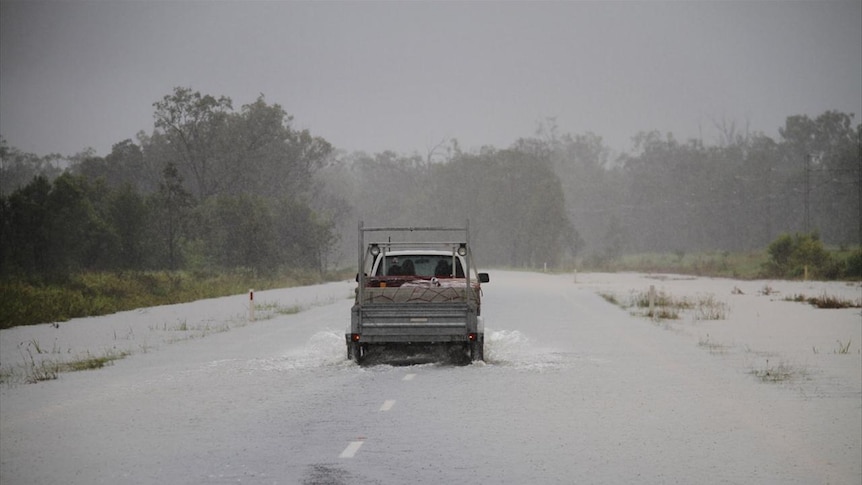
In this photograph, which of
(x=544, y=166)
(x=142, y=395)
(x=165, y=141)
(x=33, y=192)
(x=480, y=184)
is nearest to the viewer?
(x=142, y=395)

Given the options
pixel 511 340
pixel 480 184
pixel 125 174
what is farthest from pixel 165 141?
pixel 511 340

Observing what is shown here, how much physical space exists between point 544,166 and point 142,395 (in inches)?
4653

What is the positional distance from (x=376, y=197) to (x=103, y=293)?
131 m

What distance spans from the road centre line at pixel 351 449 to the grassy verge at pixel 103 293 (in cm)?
2014

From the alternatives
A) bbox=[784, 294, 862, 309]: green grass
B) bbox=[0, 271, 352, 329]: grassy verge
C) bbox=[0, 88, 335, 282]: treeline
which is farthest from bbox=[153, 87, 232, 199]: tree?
bbox=[784, 294, 862, 309]: green grass

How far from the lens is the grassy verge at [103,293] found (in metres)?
29.7

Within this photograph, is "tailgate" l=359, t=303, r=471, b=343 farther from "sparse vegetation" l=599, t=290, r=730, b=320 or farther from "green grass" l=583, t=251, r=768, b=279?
"green grass" l=583, t=251, r=768, b=279

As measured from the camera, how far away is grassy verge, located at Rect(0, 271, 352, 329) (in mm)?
29703

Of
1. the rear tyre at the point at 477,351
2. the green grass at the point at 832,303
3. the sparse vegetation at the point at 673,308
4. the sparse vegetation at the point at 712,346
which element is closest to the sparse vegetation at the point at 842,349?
the sparse vegetation at the point at 712,346

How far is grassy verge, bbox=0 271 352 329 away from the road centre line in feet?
66.1

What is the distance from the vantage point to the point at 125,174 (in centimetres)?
9581

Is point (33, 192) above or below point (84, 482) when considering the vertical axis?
above

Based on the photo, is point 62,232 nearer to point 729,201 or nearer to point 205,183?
point 205,183

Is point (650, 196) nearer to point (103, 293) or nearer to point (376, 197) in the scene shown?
point (376, 197)
